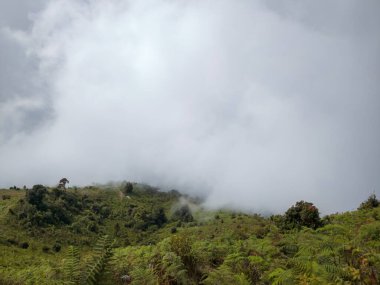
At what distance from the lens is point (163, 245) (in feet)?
62.7

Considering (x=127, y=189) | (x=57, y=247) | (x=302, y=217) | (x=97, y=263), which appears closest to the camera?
(x=97, y=263)

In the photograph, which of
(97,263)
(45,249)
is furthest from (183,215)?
(97,263)

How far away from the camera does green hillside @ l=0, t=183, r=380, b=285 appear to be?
1138 centimetres

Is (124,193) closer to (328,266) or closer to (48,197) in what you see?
(48,197)

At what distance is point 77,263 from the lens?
11773 mm

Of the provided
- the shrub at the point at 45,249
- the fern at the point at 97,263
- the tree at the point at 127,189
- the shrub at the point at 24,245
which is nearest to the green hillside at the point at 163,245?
the fern at the point at 97,263

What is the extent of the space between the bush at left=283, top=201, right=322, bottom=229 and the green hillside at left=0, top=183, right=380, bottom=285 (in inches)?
3.5

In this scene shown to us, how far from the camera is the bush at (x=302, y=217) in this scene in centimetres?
3522

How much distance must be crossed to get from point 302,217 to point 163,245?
20429 mm

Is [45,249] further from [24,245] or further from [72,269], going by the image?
[72,269]

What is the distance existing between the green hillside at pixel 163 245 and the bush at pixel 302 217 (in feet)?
0.29

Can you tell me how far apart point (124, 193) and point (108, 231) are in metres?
35.5

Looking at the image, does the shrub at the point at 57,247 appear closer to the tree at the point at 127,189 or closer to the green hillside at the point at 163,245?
the green hillside at the point at 163,245

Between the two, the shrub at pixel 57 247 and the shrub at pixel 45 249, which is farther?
the shrub at pixel 57 247
